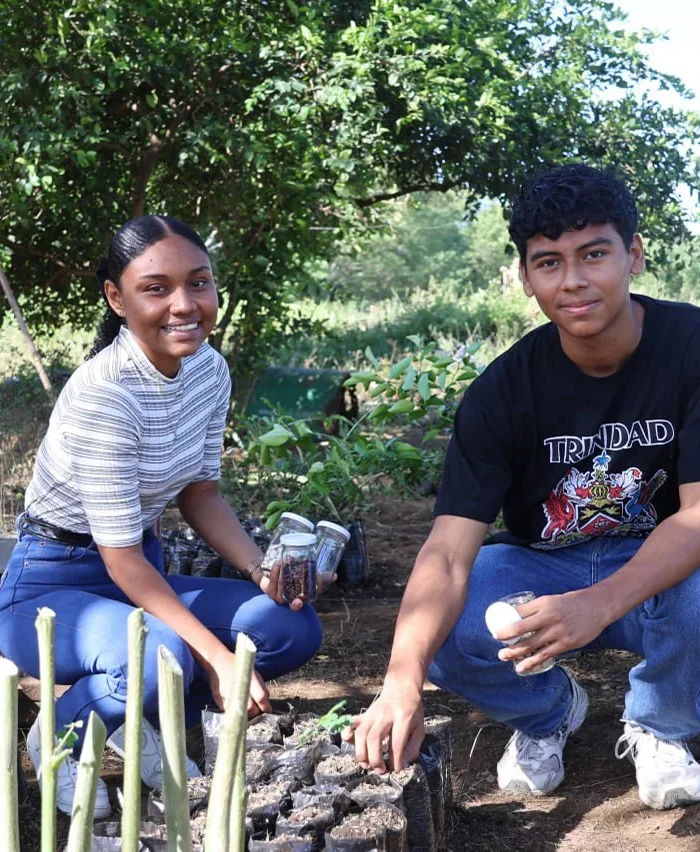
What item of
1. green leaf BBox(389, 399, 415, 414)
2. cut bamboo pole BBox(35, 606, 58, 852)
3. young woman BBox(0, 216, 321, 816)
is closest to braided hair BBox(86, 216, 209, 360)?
young woman BBox(0, 216, 321, 816)

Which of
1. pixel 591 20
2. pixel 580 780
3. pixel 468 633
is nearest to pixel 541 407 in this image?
pixel 468 633

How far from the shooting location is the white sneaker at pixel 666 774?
7.36 ft

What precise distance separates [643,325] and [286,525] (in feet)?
3.29

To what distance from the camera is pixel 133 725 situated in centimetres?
106

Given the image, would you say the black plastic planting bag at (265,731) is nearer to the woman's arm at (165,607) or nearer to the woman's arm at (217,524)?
the woman's arm at (165,607)

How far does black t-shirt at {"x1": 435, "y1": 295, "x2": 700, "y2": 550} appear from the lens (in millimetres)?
2285

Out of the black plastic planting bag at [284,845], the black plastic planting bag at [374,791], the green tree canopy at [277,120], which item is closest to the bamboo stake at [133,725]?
the black plastic planting bag at [284,845]

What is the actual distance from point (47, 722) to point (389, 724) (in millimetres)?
875

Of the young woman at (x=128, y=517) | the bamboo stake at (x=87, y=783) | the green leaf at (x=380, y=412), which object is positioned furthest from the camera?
the green leaf at (x=380, y=412)

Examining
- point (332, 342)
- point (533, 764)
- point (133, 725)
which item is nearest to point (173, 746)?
point (133, 725)

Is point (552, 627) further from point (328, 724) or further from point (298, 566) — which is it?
point (298, 566)

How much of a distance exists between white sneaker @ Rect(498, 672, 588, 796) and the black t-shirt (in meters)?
0.48

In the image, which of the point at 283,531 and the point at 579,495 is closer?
the point at 579,495

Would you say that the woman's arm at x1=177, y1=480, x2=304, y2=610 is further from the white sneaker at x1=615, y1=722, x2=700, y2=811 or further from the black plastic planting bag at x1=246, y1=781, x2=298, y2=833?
the white sneaker at x1=615, y1=722, x2=700, y2=811
